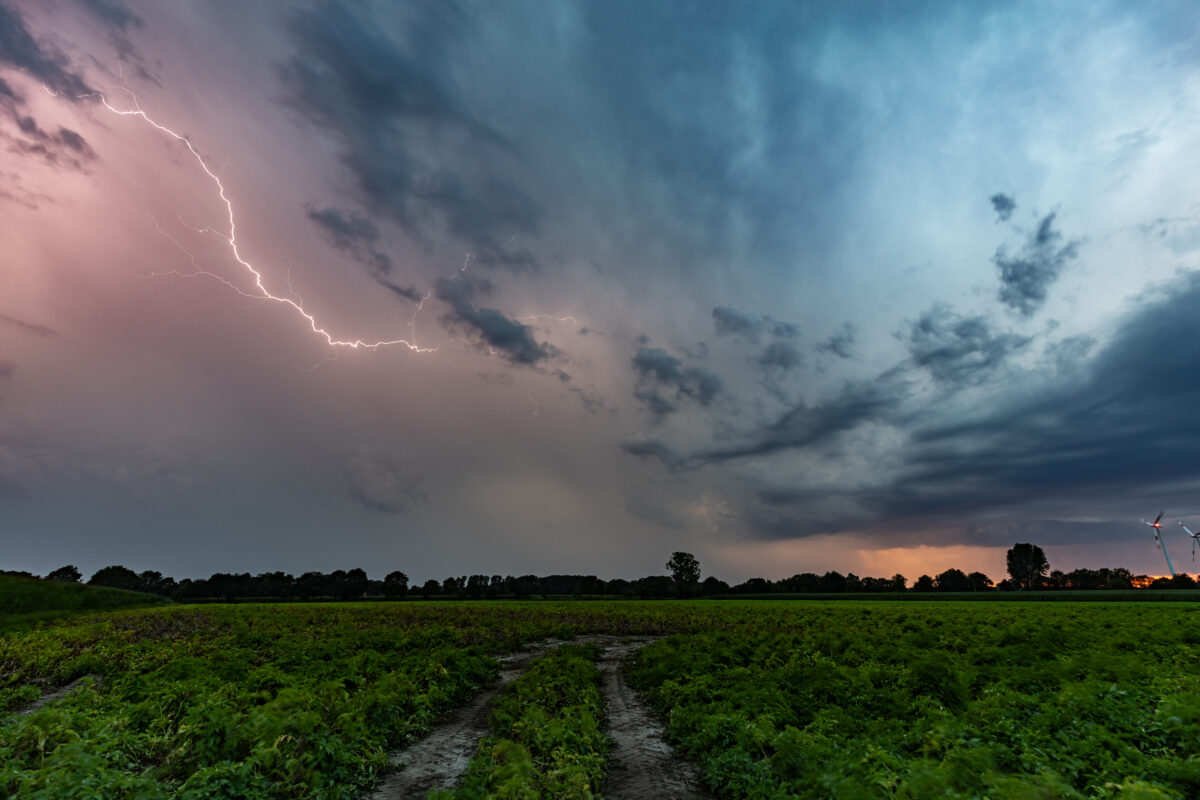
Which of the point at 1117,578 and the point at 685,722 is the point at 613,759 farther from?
the point at 1117,578

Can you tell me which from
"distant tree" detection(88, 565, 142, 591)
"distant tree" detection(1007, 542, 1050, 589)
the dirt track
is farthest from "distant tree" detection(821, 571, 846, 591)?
"distant tree" detection(88, 565, 142, 591)

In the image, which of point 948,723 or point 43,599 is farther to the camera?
point 43,599

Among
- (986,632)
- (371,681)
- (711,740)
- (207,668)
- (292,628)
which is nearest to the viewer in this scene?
(711,740)

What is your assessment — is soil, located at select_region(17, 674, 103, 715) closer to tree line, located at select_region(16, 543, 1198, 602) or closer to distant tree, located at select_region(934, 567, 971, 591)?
tree line, located at select_region(16, 543, 1198, 602)

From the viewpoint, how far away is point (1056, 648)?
21.9 metres

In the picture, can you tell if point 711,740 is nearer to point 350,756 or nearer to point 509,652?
point 350,756

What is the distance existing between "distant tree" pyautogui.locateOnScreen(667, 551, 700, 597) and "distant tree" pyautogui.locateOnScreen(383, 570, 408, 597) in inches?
3567

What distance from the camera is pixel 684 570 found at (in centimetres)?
17275

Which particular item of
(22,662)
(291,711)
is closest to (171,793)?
(291,711)

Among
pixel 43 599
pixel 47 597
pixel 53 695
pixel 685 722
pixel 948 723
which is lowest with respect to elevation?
pixel 53 695

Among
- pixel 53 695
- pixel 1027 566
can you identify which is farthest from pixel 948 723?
pixel 1027 566

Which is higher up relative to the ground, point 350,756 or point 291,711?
point 291,711

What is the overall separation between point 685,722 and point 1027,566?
23651 cm

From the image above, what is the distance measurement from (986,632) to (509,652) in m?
30.9
